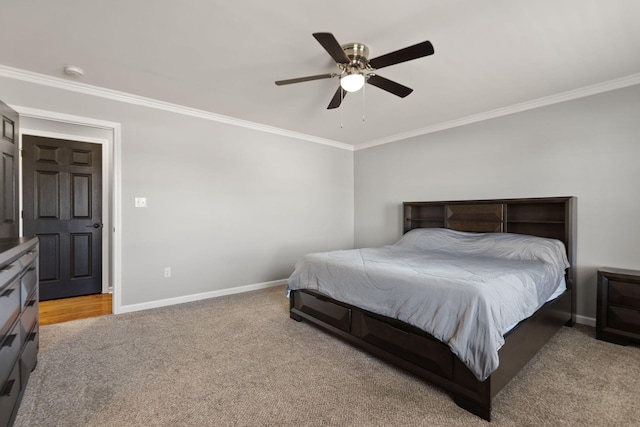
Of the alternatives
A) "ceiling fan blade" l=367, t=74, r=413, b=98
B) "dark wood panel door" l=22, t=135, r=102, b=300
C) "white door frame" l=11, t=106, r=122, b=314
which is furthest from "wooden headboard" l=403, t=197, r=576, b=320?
"dark wood panel door" l=22, t=135, r=102, b=300

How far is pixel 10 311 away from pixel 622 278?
423 cm

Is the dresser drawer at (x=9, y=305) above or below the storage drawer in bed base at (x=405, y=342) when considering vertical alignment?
above

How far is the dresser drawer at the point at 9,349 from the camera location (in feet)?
4.32

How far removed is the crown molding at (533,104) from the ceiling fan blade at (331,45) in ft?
8.45

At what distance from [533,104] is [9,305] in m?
4.67

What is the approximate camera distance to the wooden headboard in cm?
310

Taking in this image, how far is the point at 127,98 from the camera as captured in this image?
327 cm

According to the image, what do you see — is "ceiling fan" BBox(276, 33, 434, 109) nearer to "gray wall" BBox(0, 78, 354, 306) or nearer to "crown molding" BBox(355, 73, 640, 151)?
"crown molding" BBox(355, 73, 640, 151)

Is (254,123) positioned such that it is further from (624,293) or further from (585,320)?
(585,320)

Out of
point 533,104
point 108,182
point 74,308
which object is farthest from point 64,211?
point 533,104

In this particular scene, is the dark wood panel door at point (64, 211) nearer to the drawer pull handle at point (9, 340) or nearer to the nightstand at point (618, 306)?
the drawer pull handle at point (9, 340)

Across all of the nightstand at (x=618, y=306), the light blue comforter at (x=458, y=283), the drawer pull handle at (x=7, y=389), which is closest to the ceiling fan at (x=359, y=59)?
the light blue comforter at (x=458, y=283)

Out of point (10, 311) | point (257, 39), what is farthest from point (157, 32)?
point (10, 311)

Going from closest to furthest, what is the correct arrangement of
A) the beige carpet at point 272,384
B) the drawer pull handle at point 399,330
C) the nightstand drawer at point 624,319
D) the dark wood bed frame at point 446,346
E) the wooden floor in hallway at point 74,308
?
the beige carpet at point 272,384, the dark wood bed frame at point 446,346, the drawer pull handle at point 399,330, the nightstand drawer at point 624,319, the wooden floor in hallway at point 74,308
